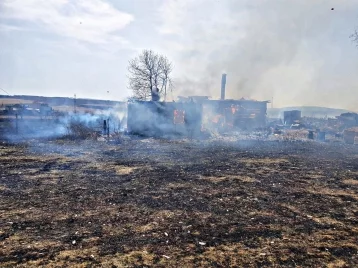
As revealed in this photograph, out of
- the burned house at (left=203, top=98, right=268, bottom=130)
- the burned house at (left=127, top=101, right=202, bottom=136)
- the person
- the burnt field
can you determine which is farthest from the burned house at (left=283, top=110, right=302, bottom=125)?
the burnt field

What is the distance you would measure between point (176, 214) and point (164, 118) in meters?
19.1

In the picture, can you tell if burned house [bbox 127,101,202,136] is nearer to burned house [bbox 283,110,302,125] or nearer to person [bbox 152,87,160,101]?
person [bbox 152,87,160,101]

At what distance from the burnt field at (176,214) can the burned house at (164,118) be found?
1264cm

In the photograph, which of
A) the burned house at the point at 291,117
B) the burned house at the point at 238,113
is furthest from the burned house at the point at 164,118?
the burned house at the point at 291,117

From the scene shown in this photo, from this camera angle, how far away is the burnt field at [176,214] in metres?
4.20

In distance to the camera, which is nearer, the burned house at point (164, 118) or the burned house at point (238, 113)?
the burned house at point (164, 118)

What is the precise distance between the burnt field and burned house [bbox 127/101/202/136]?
41.5ft

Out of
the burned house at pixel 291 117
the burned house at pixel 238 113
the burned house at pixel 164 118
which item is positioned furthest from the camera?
the burned house at pixel 291 117

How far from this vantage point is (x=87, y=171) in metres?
9.82

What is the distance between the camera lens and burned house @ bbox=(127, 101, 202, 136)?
24031mm

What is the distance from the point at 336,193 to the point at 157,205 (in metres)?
5.14

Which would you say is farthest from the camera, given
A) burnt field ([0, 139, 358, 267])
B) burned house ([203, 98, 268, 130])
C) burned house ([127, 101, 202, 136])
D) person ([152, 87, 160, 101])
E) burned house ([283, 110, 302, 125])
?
burned house ([283, 110, 302, 125])

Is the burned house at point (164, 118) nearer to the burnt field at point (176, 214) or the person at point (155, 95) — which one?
the person at point (155, 95)

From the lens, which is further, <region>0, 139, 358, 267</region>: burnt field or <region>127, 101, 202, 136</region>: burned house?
<region>127, 101, 202, 136</region>: burned house
